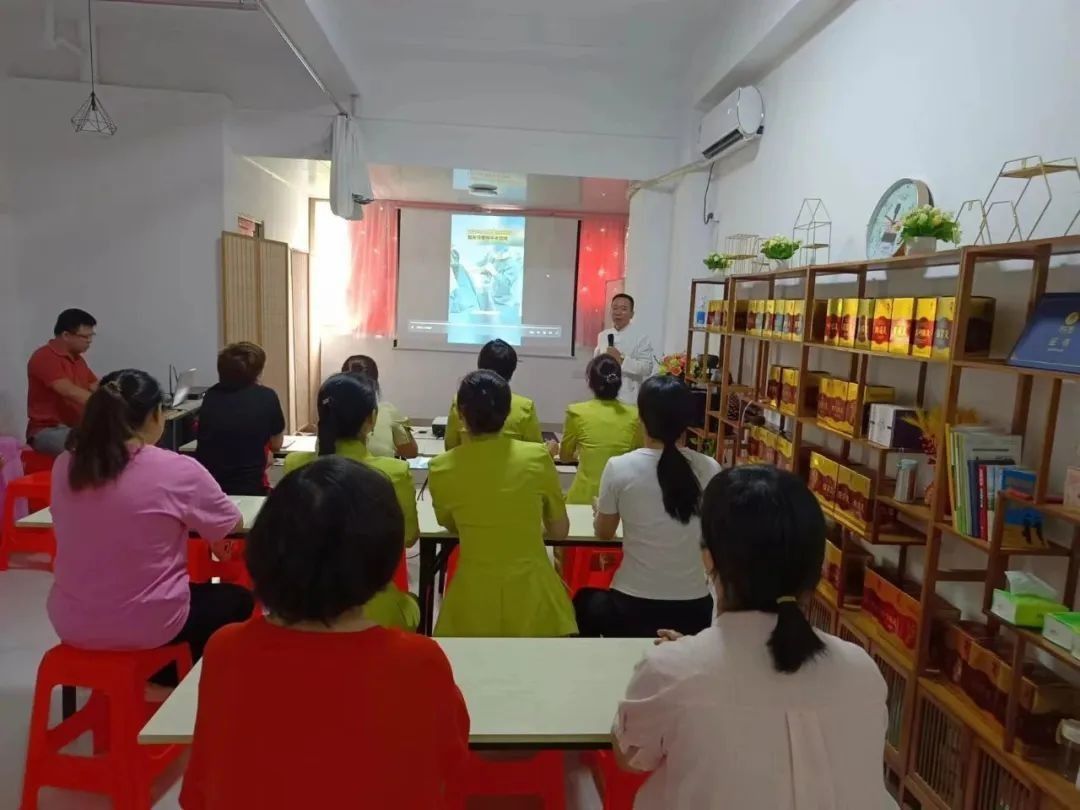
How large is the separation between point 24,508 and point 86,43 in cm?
323

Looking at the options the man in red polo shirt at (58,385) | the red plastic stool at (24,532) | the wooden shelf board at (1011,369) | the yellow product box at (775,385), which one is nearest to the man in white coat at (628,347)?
the yellow product box at (775,385)

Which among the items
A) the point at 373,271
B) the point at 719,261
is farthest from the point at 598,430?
the point at 373,271

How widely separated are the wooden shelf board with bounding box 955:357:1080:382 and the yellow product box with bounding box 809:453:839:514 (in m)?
0.85

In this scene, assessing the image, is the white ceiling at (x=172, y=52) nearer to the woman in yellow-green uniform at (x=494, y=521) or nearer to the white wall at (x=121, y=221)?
the white wall at (x=121, y=221)

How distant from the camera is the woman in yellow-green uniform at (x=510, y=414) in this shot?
3228 millimetres

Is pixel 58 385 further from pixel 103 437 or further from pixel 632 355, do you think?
pixel 632 355

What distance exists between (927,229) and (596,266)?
5897mm

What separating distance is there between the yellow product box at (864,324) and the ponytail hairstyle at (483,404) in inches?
53.6

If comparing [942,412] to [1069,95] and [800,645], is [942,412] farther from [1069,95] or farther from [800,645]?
[800,645]

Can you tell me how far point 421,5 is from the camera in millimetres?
4777

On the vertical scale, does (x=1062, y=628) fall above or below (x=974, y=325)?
below

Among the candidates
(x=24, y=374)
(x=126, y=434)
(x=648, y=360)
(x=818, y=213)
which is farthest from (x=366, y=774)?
(x=24, y=374)

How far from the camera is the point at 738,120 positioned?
13.9 ft

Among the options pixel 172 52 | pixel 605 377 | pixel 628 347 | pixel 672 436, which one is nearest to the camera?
pixel 672 436
